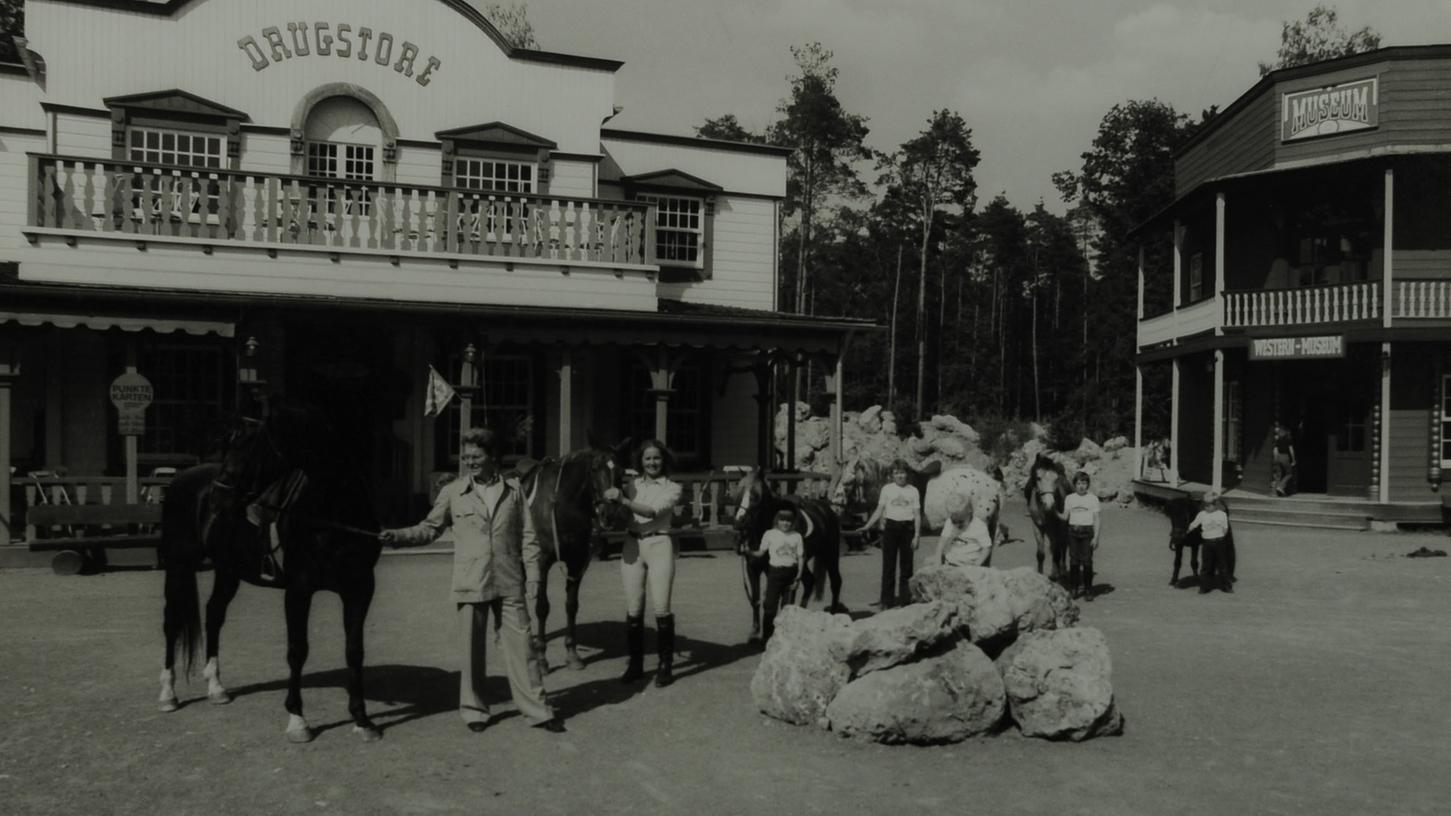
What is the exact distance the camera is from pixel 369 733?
6953 mm

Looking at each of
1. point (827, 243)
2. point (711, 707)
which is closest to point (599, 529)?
point (711, 707)

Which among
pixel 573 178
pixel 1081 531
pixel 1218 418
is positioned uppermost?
pixel 573 178

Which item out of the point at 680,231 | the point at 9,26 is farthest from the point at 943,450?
the point at 9,26

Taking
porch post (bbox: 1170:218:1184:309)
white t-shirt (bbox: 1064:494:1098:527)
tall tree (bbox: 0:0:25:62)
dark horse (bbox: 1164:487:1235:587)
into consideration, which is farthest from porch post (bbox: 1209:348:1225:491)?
tall tree (bbox: 0:0:25:62)

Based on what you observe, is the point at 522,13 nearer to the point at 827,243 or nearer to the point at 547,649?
the point at 827,243

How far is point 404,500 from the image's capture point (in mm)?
18391

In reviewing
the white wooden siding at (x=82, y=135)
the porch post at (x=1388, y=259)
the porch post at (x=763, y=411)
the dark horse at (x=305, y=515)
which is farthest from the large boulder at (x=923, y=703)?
the porch post at (x=1388, y=259)

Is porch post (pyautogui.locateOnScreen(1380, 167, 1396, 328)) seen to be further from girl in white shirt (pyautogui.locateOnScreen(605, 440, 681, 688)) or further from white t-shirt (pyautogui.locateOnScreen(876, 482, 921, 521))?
girl in white shirt (pyautogui.locateOnScreen(605, 440, 681, 688))

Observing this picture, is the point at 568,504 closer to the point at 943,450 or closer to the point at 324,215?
the point at 324,215

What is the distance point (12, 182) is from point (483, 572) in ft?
48.8

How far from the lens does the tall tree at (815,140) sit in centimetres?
5406

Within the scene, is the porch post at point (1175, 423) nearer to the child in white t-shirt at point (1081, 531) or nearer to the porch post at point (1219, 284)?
the porch post at point (1219, 284)

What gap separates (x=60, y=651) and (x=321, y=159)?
447 inches

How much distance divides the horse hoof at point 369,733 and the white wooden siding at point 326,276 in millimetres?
11043
